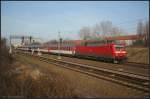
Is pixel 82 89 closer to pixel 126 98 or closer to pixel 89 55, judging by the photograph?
pixel 126 98

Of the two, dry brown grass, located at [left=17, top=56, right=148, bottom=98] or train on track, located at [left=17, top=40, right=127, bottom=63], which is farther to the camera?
train on track, located at [left=17, top=40, right=127, bottom=63]

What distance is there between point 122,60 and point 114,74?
40.7 feet

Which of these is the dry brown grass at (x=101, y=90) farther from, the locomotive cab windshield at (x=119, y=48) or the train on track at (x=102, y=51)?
the locomotive cab windshield at (x=119, y=48)

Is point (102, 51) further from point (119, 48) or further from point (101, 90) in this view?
point (101, 90)

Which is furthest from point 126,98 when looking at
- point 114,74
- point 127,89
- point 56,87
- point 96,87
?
point 114,74

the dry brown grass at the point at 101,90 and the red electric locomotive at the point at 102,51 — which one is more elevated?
the red electric locomotive at the point at 102,51

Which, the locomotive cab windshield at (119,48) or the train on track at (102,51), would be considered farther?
the locomotive cab windshield at (119,48)

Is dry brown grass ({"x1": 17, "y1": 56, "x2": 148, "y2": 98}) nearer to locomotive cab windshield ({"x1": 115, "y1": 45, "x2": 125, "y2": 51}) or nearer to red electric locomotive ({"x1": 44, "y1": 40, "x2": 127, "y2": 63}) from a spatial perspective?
red electric locomotive ({"x1": 44, "y1": 40, "x2": 127, "y2": 63})

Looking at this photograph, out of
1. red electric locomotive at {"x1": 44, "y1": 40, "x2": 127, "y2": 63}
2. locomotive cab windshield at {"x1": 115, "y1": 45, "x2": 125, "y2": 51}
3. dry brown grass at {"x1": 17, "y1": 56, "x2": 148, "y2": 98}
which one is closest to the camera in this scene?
dry brown grass at {"x1": 17, "y1": 56, "x2": 148, "y2": 98}

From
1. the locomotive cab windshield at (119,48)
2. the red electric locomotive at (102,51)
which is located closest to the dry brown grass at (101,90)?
the red electric locomotive at (102,51)

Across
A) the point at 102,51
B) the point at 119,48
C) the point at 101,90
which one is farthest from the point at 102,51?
the point at 101,90

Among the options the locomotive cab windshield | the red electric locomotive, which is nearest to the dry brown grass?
the red electric locomotive

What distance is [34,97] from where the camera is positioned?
11.0m

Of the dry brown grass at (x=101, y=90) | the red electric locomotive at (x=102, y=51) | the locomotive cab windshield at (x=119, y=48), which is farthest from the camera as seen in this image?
the locomotive cab windshield at (x=119, y=48)
